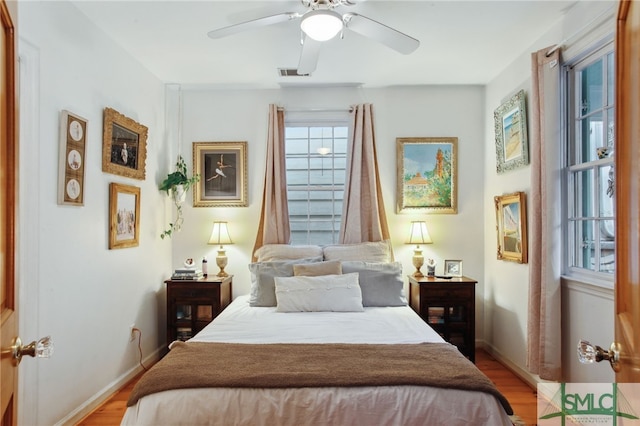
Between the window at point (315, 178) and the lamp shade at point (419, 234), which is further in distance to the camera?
the window at point (315, 178)

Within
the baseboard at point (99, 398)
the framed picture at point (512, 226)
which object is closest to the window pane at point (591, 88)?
the framed picture at point (512, 226)

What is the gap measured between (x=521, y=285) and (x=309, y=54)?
98.1 inches

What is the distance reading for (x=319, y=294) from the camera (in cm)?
309

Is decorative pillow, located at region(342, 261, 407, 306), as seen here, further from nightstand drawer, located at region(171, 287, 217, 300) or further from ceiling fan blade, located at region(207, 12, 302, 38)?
ceiling fan blade, located at region(207, 12, 302, 38)

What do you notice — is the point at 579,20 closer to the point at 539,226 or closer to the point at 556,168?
the point at 556,168

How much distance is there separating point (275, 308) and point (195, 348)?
1127 millimetres

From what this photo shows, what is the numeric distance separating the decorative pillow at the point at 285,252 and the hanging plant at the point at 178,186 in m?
0.98

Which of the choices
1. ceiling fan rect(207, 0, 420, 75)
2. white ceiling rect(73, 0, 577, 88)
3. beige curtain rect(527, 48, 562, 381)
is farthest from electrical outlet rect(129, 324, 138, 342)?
beige curtain rect(527, 48, 562, 381)

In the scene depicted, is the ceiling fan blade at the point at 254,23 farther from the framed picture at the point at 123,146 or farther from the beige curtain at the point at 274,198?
the beige curtain at the point at 274,198

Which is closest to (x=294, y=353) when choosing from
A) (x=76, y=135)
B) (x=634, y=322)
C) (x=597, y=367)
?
(x=634, y=322)

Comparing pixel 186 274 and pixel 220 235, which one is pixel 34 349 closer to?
pixel 186 274

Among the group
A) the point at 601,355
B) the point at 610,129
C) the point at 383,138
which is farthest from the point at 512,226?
the point at 601,355

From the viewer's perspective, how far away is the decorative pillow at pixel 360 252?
12.2 feet

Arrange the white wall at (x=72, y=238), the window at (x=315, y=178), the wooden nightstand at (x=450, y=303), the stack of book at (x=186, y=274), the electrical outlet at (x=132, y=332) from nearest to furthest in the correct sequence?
the white wall at (x=72, y=238)
the electrical outlet at (x=132, y=332)
the wooden nightstand at (x=450, y=303)
the stack of book at (x=186, y=274)
the window at (x=315, y=178)
